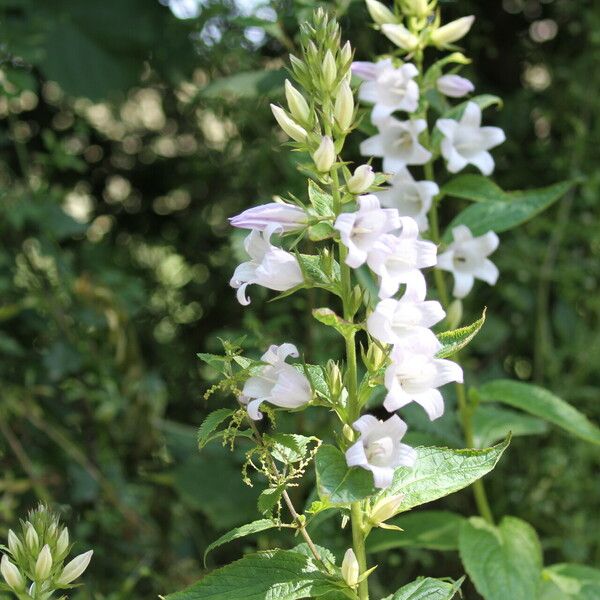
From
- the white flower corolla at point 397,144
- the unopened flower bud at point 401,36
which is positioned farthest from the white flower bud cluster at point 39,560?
the unopened flower bud at point 401,36

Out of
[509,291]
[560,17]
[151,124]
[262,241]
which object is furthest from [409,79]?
[151,124]

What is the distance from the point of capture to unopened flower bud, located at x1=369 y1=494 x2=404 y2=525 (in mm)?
953

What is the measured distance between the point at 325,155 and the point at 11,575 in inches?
19.9

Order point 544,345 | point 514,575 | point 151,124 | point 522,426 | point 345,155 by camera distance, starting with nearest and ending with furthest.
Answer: point 514,575, point 522,426, point 345,155, point 544,345, point 151,124

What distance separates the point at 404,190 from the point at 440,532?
0.52 meters

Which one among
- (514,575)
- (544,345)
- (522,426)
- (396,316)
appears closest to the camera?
(396,316)

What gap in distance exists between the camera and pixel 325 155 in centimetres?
91

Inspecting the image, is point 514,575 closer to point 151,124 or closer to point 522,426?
point 522,426

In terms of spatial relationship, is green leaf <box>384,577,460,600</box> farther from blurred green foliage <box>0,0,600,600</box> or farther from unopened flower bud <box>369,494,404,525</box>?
blurred green foliage <box>0,0,600,600</box>

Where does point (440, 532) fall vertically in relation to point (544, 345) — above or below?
above

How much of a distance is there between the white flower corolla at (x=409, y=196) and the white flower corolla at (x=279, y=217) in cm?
47

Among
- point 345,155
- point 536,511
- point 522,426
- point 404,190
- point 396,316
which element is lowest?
point 536,511

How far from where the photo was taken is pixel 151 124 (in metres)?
2.46

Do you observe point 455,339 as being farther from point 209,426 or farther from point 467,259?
point 467,259
